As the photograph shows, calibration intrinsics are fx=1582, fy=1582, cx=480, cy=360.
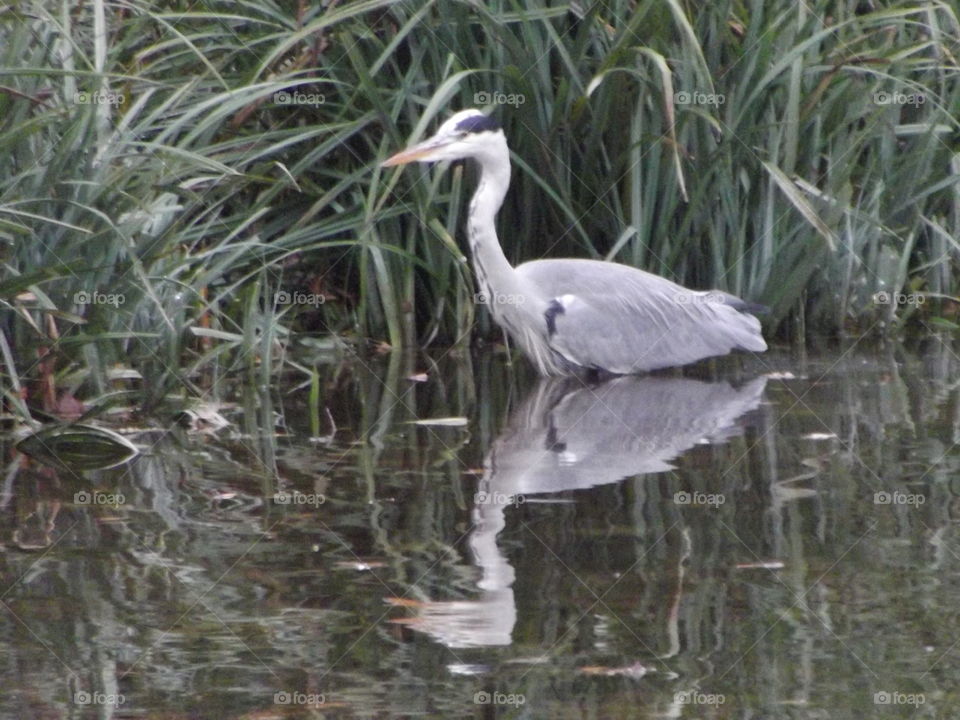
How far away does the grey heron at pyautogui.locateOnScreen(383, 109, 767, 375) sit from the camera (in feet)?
25.2

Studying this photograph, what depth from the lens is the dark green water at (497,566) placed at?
3.51m

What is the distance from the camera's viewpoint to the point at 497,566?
14.6 ft

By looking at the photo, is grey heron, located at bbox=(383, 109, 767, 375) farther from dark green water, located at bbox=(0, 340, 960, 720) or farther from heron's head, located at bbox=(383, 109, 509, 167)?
dark green water, located at bbox=(0, 340, 960, 720)

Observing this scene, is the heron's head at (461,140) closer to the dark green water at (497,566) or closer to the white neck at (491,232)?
the white neck at (491,232)

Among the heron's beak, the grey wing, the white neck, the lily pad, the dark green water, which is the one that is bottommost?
the dark green water


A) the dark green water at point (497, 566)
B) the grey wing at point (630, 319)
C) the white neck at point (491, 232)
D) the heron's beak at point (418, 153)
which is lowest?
the dark green water at point (497, 566)

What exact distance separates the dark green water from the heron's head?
1295 mm

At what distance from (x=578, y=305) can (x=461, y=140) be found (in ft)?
3.31

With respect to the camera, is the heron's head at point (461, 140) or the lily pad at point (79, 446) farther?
the heron's head at point (461, 140)

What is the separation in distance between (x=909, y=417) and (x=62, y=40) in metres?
3.89

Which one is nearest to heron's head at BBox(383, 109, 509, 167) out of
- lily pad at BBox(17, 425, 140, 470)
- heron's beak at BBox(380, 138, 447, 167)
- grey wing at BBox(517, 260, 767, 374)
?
heron's beak at BBox(380, 138, 447, 167)

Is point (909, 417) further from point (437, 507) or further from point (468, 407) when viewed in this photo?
point (437, 507)

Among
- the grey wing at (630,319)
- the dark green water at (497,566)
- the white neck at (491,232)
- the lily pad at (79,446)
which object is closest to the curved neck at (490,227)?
the white neck at (491,232)

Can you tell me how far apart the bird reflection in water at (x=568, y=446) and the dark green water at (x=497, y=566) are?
0.7 inches
